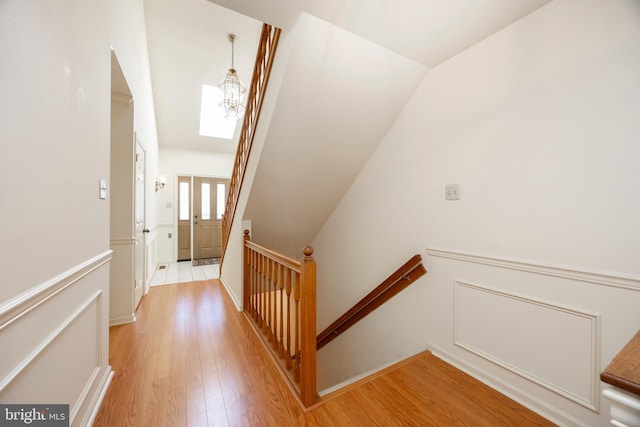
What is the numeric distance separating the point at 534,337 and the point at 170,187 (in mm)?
6418

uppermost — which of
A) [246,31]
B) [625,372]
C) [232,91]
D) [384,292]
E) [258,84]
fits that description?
[246,31]

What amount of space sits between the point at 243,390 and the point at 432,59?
270 cm

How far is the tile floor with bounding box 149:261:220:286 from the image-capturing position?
13.3 feet

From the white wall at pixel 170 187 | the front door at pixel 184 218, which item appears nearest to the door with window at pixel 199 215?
the front door at pixel 184 218

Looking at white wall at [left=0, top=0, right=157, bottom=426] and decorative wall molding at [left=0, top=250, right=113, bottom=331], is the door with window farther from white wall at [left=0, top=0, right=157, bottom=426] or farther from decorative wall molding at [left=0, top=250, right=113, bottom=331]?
decorative wall molding at [left=0, top=250, right=113, bottom=331]

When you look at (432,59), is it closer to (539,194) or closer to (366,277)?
(539,194)

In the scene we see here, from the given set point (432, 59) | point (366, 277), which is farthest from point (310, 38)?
point (366, 277)

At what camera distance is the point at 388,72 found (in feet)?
6.25

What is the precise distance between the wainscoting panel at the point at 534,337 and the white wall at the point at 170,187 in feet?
19.2

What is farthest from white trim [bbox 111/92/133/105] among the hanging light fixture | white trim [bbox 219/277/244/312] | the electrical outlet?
the electrical outlet

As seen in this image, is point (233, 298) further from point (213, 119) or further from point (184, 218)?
point (213, 119)

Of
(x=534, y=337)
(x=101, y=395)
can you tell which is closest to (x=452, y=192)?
(x=534, y=337)

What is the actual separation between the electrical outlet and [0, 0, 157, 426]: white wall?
220 centimetres

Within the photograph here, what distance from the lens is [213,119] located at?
5543 millimetres
